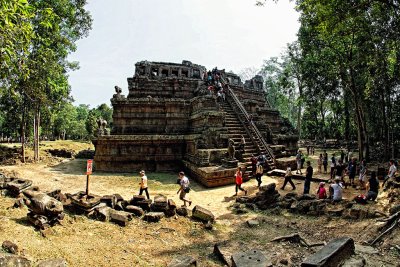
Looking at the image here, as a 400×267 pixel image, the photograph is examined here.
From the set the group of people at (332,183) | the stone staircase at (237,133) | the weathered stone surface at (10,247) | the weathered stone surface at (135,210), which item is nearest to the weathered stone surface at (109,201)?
the weathered stone surface at (135,210)

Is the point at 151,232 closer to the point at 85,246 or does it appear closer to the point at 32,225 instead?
the point at 85,246

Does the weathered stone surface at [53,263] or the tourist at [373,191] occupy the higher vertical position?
the tourist at [373,191]

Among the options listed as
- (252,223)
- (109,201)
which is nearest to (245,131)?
(252,223)

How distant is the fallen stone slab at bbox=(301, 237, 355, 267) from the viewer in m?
4.71

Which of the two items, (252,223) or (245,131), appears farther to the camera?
(245,131)

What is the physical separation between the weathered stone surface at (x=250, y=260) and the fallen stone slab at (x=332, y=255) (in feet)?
2.90

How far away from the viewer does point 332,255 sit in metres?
4.94

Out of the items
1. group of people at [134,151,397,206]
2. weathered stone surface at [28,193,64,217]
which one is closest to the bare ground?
weathered stone surface at [28,193,64,217]

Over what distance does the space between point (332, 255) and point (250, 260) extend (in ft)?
5.30

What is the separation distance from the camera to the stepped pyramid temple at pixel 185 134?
14.7 m

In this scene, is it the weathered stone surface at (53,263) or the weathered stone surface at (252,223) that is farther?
the weathered stone surface at (252,223)

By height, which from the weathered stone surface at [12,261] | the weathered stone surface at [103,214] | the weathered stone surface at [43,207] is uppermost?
the weathered stone surface at [43,207]

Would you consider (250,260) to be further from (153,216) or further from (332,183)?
(332,183)

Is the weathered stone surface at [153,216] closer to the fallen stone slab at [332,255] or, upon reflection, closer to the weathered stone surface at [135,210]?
the weathered stone surface at [135,210]
